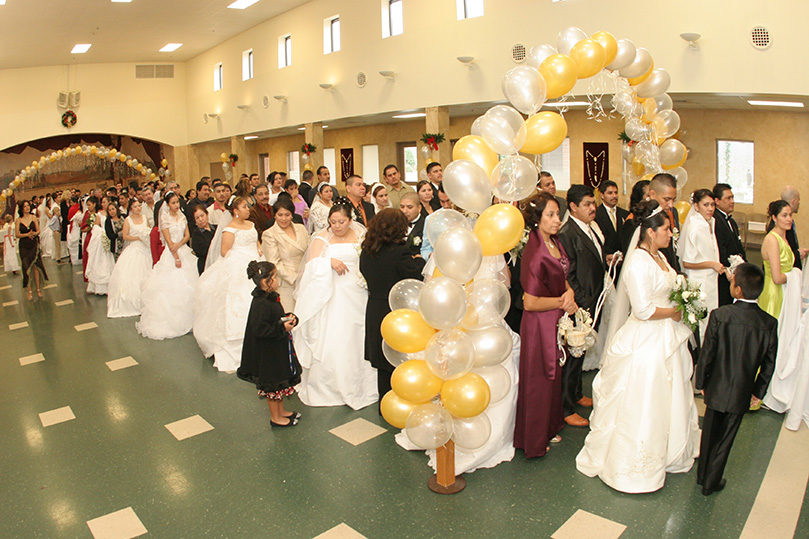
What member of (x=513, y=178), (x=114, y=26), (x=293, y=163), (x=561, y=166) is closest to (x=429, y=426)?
(x=513, y=178)

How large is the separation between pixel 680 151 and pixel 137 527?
19.8 ft

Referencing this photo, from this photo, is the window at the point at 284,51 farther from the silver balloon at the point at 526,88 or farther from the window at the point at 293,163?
the silver balloon at the point at 526,88

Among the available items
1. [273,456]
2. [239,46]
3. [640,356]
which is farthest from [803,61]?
[239,46]

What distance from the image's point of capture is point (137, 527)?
11.0ft

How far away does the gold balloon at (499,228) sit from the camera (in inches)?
132

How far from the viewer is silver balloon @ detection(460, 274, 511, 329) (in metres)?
3.39

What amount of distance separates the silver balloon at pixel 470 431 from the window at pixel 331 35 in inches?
590

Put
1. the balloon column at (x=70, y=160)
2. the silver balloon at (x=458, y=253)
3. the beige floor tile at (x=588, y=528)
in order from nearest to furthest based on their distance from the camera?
1. the beige floor tile at (x=588, y=528)
2. the silver balloon at (x=458, y=253)
3. the balloon column at (x=70, y=160)

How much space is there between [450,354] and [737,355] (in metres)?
1.53

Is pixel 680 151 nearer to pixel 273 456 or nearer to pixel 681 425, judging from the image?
pixel 681 425

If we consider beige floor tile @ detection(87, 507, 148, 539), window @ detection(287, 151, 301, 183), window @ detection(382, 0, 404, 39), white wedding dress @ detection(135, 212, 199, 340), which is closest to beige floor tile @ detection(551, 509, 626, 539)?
beige floor tile @ detection(87, 507, 148, 539)

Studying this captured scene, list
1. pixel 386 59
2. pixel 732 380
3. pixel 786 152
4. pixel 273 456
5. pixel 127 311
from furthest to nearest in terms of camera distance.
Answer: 1. pixel 386 59
2. pixel 786 152
3. pixel 127 311
4. pixel 273 456
5. pixel 732 380

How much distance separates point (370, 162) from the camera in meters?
20.9

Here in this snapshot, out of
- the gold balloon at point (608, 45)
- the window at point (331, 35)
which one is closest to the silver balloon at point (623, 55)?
the gold balloon at point (608, 45)
